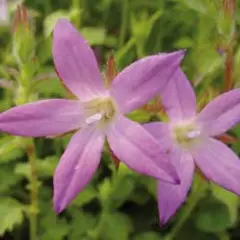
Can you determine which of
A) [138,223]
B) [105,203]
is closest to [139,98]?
[105,203]

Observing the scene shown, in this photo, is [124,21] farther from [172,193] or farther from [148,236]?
[172,193]

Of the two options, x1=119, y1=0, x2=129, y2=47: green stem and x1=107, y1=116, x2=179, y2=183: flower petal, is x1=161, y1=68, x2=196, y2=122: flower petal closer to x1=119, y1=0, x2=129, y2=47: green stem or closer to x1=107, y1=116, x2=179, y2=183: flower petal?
x1=107, y1=116, x2=179, y2=183: flower petal

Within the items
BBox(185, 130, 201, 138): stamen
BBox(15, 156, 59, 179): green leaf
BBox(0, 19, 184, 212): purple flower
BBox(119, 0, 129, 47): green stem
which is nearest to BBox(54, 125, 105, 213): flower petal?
BBox(0, 19, 184, 212): purple flower

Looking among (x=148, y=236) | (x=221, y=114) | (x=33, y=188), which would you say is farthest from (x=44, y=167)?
(x=221, y=114)

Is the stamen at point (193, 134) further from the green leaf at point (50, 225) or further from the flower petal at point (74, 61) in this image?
the green leaf at point (50, 225)

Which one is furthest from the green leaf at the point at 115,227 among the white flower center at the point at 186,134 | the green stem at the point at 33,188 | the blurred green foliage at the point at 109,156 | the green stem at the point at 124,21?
the green stem at the point at 124,21
